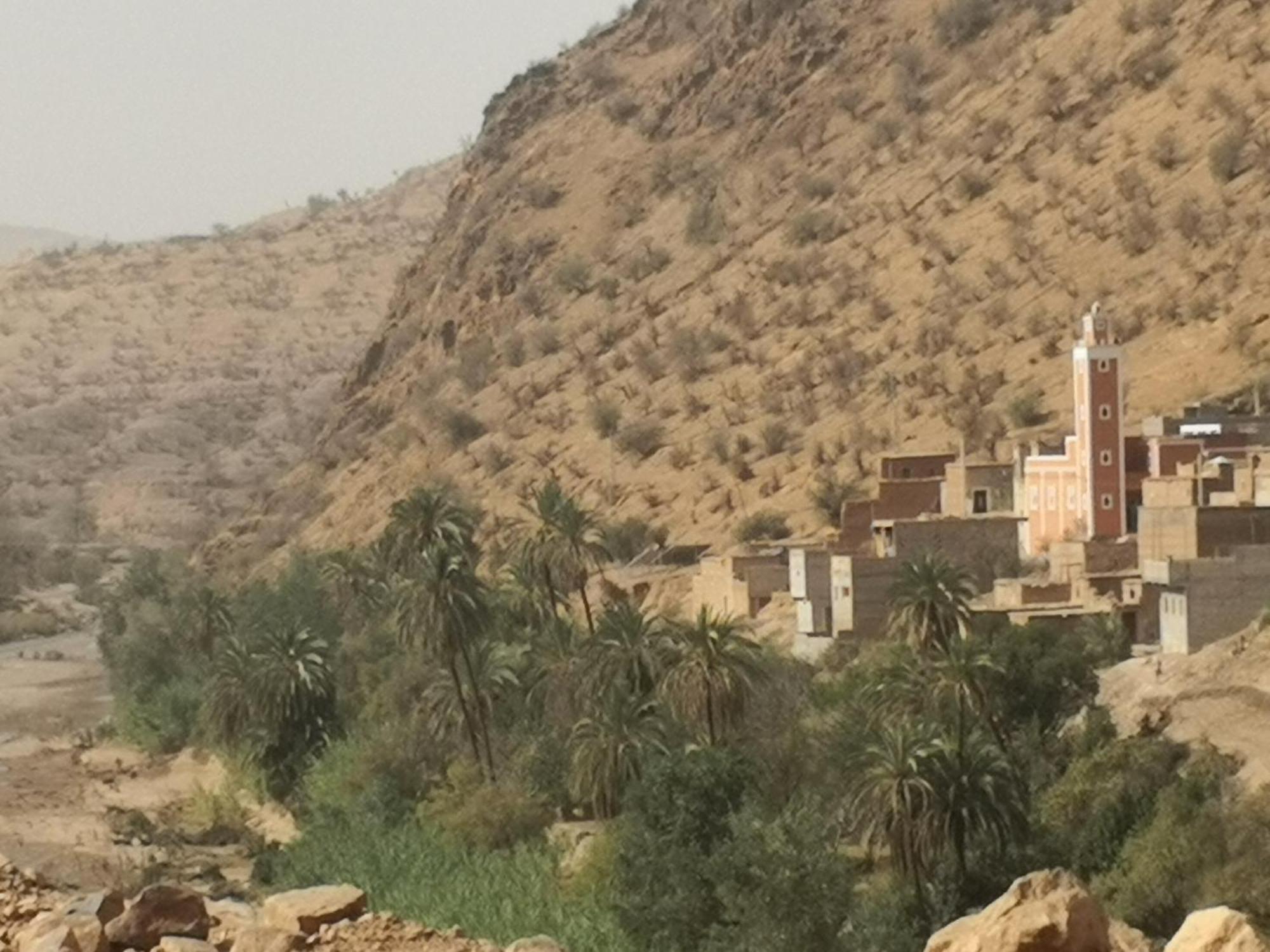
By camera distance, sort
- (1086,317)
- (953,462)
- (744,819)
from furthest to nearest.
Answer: (953,462) < (1086,317) < (744,819)

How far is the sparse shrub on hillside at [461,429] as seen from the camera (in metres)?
81.9

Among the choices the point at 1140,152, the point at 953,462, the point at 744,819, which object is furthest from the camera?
the point at 1140,152

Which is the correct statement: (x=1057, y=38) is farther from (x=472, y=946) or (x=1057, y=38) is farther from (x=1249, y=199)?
(x=472, y=946)

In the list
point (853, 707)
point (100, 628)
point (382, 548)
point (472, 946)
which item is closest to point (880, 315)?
point (382, 548)

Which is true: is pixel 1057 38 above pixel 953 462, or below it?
above

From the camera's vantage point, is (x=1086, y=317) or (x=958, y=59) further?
(x=958, y=59)

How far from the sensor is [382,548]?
60.4 metres

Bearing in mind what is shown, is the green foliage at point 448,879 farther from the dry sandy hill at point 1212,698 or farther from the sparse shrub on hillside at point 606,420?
the sparse shrub on hillside at point 606,420

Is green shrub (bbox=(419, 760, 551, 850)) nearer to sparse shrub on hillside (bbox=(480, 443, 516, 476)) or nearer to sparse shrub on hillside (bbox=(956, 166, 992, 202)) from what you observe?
sparse shrub on hillside (bbox=(480, 443, 516, 476))

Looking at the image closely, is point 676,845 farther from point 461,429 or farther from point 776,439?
point 461,429

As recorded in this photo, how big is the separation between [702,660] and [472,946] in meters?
30.3

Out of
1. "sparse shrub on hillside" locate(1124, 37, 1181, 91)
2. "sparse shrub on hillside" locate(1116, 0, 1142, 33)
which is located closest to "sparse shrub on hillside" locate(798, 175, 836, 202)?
"sparse shrub on hillside" locate(1116, 0, 1142, 33)

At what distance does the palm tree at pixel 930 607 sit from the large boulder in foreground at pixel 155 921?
99.3 feet

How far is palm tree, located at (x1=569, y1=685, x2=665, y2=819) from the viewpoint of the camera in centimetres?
4019
